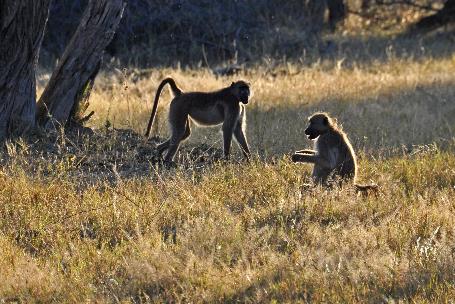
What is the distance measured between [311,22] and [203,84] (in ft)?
29.6

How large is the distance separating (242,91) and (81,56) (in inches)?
76.2

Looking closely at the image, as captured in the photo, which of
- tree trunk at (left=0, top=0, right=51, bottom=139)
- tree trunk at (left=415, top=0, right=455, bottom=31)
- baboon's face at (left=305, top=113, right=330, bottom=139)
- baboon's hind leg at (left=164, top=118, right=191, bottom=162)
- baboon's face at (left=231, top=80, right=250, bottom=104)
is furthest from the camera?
tree trunk at (left=415, top=0, right=455, bottom=31)

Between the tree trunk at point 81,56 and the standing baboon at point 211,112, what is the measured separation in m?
1.00

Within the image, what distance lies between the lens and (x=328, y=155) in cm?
902

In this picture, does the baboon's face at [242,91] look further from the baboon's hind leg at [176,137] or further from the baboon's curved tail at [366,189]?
the baboon's curved tail at [366,189]

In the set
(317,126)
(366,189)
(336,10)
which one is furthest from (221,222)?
(336,10)

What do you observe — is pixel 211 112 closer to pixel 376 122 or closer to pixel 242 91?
pixel 242 91

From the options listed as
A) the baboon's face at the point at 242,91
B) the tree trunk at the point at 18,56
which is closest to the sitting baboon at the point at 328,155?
the baboon's face at the point at 242,91

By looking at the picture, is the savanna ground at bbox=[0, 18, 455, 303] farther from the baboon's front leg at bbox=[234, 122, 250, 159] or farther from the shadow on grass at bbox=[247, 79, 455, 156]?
the baboon's front leg at bbox=[234, 122, 250, 159]

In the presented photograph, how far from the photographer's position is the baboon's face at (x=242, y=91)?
34.0 feet

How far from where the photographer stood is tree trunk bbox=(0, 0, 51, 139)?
9.93m

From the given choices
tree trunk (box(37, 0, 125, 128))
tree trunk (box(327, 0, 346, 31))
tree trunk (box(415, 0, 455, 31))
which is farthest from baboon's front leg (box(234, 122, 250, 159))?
tree trunk (box(327, 0, 346, 31))

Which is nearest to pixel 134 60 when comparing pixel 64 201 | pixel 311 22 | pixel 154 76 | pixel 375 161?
pixel 154 76

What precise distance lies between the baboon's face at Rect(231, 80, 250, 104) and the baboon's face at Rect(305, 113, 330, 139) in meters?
1.43
